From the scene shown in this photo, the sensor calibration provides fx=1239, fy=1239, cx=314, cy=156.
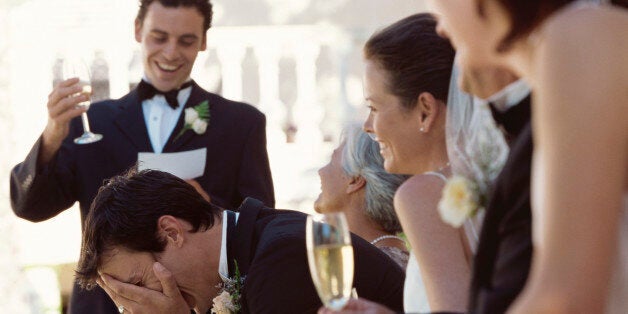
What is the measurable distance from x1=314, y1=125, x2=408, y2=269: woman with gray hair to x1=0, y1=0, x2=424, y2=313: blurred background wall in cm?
424

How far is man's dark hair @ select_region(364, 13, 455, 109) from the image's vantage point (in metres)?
2.77

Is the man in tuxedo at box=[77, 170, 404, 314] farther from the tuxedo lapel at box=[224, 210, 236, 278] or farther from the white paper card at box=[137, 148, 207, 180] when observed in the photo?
the white paper card at box=[137, 148, 207, 180]

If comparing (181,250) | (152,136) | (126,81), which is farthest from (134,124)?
(126,81)

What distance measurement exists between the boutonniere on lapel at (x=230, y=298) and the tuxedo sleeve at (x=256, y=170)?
1298 mm

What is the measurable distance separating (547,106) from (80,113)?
10.7ft

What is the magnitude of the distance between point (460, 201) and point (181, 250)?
150cm

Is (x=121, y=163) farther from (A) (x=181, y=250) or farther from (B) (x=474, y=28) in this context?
(B) (x=474, y=28)

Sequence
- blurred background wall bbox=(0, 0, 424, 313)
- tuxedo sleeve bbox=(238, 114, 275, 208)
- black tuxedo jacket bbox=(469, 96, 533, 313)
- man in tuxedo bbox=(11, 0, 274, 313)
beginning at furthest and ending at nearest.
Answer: blurred background wall bbox=(0, 0, 424, 313)
tuxedo sleeve bbox=(238, 114, 275, 208)
man in tuxedo bbox=(11, 0, 274, 313)
black tuxedo jacket bbox=(469, 96, 533, 313)

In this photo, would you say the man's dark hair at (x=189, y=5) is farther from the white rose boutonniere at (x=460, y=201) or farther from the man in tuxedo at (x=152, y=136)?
the white rose boutonniere at (x=460, y=201)

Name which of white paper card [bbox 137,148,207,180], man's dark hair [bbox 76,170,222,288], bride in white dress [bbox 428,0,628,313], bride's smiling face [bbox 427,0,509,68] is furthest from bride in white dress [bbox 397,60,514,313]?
white paper card [bbox 137,148,207,180]

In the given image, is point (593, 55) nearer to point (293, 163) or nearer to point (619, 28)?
point (619, 28)

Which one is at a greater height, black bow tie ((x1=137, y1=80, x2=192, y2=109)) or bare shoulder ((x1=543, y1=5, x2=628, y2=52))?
bare shoulder ((x1=543, y1=5, x2=628, y2=52))

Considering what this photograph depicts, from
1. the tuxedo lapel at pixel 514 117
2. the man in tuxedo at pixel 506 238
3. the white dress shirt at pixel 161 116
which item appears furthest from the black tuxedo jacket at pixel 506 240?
the white dress shirt at pixel 161 116

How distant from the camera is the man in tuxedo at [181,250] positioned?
330 centimetres
